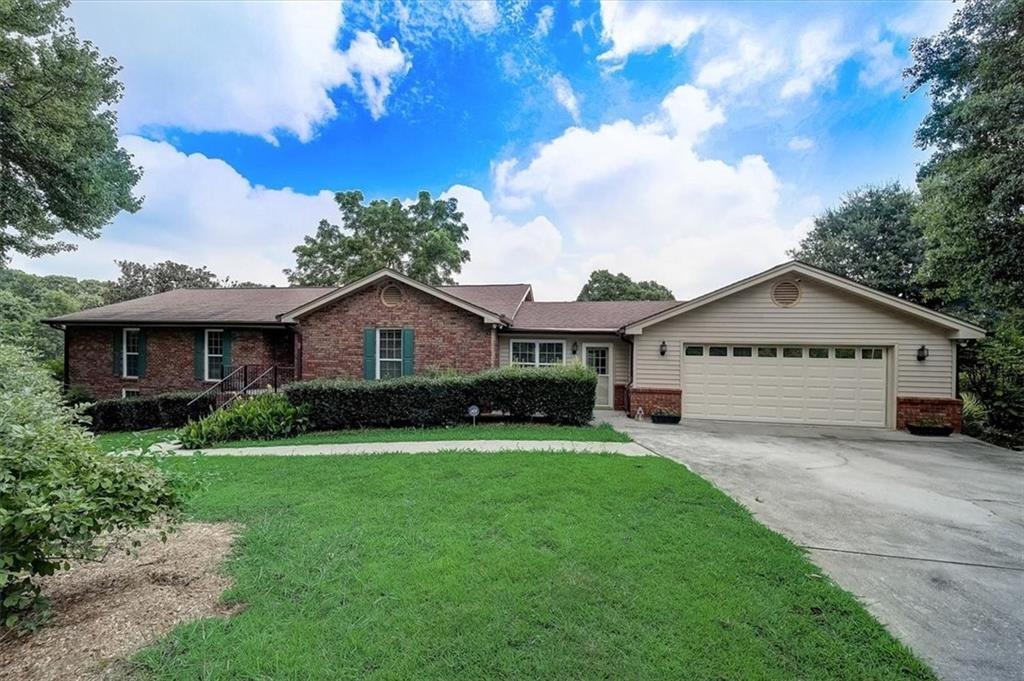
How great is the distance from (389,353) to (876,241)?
72.5 ft

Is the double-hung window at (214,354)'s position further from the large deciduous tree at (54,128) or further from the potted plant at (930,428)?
the potted plant at (930,428)

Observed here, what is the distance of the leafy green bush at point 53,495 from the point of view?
229 cm

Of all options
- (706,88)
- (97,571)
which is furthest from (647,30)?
(97,571)

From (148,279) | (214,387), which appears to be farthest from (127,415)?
(148,279)

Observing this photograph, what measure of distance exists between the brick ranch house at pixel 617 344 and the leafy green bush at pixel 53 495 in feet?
29.7

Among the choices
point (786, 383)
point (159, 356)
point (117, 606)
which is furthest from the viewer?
point (159, 356)

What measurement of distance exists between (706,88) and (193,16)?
12.5 m

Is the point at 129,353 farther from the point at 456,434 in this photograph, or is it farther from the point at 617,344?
the point at 617,344

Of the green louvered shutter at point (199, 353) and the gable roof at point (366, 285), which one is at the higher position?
the gable roof at point (366, 285)

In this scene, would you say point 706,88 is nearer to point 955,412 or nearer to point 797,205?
point 797,205

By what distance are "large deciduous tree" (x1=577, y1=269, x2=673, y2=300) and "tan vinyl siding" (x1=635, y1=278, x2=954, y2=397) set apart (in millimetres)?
22470

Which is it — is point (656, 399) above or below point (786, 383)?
below

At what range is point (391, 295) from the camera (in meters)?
12.2

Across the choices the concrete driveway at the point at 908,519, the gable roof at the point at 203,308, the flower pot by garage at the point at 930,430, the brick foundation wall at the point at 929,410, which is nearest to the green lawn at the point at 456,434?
the concrete driveway at the point at 908,519
